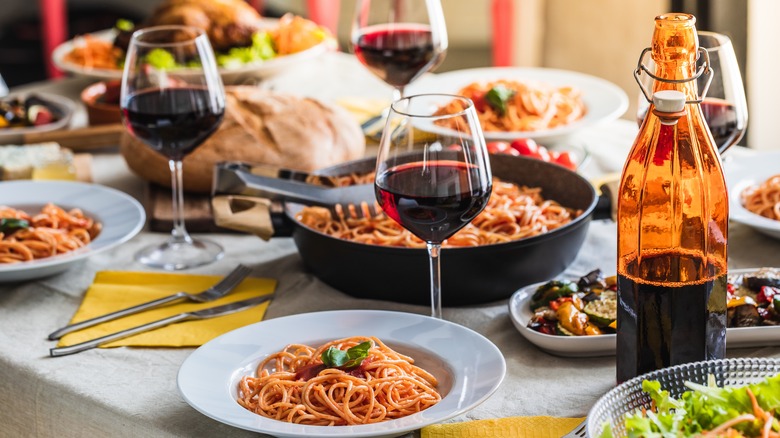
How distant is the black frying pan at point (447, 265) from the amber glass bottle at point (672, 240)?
342 mm

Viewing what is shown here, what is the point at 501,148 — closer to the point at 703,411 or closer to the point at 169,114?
the point at 169,114

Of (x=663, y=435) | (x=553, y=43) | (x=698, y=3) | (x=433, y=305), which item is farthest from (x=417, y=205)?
(x=553, y=43)

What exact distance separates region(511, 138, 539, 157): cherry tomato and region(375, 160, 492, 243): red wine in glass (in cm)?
87

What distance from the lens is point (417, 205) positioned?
1288 mm

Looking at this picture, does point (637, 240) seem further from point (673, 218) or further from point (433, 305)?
point (433, 305)

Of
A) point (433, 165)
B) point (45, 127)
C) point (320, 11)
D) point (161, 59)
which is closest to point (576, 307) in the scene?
point (433, 165)

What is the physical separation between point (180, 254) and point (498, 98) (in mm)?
894

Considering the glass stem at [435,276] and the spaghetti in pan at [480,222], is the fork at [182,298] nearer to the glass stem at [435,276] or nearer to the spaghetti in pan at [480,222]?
the spaghetti in pan at [480,222]

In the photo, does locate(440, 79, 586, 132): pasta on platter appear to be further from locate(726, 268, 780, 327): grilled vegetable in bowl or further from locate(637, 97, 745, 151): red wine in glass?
locate(726, 268, 780, 327): grilled vegetable in bowl

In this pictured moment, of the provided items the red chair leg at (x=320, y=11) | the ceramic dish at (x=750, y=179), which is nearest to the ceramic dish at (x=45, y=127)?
the ceramic dish at (x=750, y=179)

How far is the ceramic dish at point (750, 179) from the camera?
172 centimetres

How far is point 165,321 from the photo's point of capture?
1564 millimetres

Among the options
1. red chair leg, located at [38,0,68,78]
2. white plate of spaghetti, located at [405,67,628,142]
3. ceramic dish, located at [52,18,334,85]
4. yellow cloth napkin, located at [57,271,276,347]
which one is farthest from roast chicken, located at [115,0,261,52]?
red chair leg, located at [38,0,68,78]

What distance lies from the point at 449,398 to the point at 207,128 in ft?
2.78
